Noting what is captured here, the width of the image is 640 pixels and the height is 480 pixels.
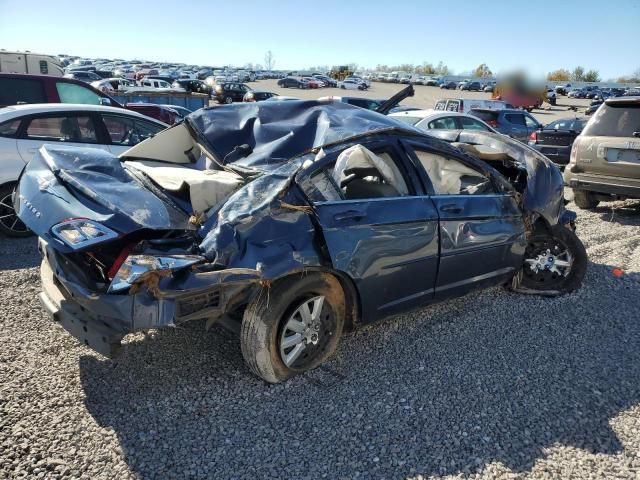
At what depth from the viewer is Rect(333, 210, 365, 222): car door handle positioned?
3232 mm

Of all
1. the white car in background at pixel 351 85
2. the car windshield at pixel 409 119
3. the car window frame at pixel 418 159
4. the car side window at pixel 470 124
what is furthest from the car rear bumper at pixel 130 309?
the white car in background at pixel 351 85

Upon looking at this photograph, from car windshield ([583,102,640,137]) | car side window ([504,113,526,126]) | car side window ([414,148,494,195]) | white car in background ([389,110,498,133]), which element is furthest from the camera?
car side window ([504,113,526,126])

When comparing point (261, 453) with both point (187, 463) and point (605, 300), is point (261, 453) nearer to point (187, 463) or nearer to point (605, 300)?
point (187, 463)

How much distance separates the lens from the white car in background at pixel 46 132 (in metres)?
5.75

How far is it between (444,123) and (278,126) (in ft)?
24.6

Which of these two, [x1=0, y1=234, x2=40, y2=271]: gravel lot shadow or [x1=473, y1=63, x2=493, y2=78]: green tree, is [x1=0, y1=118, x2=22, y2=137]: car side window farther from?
[x1=473, y1=63, x2=493, y2=78]: green tree

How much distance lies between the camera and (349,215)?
129 inches

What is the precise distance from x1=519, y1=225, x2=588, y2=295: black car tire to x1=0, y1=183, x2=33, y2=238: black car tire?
5.50 m

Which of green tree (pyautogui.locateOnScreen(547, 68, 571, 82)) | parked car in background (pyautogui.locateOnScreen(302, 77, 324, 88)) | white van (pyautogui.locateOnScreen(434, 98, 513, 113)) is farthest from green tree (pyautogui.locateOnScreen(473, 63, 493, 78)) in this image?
white van (pyautogui.locateOnScreen(434, 98, 513, 113))

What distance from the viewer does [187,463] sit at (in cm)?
259

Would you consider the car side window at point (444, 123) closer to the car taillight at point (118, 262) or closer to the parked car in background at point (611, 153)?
the parked car in background at point (611, 153)

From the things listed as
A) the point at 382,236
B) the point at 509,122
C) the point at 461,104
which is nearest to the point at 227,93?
Answer: the point at 461,104

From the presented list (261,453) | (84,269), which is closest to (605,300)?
(261,453)

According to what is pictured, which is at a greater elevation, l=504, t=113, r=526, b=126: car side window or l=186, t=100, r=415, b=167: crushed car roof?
l=186, t=100, r=415, b=167: crushed car roof
